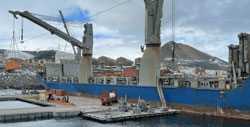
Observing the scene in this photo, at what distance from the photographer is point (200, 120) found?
18.2 meters

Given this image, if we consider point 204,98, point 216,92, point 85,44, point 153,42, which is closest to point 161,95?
point 204,98

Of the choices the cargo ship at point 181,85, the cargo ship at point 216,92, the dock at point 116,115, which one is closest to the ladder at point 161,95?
the cargo ship at point 181,85

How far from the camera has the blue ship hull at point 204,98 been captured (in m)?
18.3

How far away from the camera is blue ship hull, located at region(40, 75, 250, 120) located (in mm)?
18312

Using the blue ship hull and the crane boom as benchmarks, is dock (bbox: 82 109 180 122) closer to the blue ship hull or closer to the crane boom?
the blue ship hull

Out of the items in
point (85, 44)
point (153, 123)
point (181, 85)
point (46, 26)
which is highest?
point (46, 26)

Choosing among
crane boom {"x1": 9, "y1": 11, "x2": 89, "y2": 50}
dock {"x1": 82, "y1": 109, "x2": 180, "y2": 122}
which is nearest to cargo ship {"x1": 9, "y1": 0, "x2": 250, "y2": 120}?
crane boom {"x1": 9, "y1": 11, "x2": 89, "y2": 50}

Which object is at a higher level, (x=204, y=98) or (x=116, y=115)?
(x=204, y=98)

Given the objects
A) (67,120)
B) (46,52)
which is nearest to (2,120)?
(67,120)

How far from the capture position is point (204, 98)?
20344 mm

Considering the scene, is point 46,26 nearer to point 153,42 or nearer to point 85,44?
point 85,44

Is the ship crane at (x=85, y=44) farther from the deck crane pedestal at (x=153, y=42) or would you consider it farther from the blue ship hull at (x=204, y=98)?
the deck crane pedestal at (x=153, y=42)

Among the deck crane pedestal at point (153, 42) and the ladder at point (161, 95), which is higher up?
the deck crane pedestal at point (153, 42)

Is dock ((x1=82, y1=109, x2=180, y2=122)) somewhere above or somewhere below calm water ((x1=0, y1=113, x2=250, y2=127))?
above
